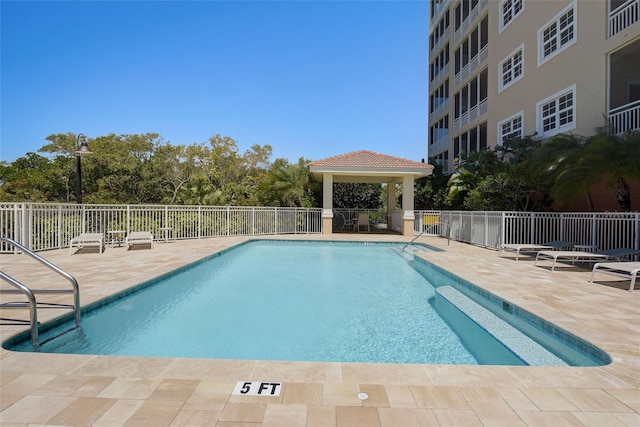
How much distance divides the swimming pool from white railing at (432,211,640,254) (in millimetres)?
4854

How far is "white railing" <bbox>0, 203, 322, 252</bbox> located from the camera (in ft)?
33.2

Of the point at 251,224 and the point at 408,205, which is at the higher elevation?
the point at 408,205

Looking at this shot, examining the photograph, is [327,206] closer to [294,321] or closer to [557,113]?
[557,113]

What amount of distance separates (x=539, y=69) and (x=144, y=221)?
58.7 ft

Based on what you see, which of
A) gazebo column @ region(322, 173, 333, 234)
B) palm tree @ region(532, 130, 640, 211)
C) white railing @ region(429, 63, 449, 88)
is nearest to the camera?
palm tree @ region(532, 130, 640, 211)

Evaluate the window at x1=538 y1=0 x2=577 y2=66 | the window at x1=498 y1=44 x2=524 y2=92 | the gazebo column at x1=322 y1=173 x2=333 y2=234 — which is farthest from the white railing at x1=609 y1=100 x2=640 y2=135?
the gazebo column at x1=322 y1=173 x2=333 y2=234

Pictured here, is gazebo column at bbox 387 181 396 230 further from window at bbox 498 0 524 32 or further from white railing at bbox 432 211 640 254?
window at bbox 498 0 524 32

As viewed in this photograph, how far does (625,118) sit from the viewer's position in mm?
10500

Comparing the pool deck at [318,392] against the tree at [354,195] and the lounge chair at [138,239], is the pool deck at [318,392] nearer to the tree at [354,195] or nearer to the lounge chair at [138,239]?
the lounge chair at [138,239]

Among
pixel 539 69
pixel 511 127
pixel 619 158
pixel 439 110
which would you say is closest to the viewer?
pixel 619 158

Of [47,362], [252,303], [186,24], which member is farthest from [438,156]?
[47,362]

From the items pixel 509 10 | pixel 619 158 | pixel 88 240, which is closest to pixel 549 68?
pixel 509 10

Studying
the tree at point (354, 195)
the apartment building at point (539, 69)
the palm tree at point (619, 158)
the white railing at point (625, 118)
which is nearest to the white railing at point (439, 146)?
the apartment building at point (539, 69)

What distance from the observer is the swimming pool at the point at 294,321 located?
14.1 feet
